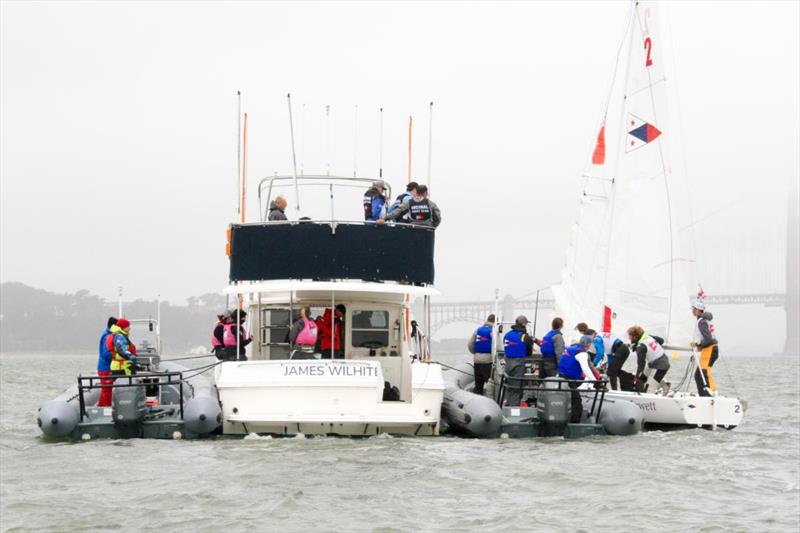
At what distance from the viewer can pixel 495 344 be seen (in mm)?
24062

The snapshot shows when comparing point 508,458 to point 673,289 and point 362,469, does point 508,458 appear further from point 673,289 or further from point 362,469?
point 673,289

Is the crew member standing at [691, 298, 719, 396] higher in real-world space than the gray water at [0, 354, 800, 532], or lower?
higher

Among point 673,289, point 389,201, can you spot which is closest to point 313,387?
point 389,201

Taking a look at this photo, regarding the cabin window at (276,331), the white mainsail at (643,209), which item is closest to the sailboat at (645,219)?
the white mainsail at (643,209)

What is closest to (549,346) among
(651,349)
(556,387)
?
(556,387)

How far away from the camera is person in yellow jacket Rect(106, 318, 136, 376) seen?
20.9 metres

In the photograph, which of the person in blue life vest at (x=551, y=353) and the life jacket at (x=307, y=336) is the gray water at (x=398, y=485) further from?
the person in blue life vest at (x=551, y=353)

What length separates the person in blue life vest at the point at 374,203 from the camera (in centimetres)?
2173

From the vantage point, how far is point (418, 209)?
847 inches

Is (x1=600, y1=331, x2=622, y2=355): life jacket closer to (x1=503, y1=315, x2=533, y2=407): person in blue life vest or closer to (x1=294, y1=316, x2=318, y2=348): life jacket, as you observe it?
(x1=503, y1=315, x2=533, y2=407): person in blue life vest

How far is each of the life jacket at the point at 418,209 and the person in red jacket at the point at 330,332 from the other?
1962 millimetres

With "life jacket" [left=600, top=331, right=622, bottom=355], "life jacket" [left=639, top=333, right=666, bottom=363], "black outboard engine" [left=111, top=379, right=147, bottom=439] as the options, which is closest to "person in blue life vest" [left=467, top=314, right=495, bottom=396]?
→ "life jacket" [left=600, top=331, right=622, bottom=355]

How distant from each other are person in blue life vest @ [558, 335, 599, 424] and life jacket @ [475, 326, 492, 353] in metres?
2.87

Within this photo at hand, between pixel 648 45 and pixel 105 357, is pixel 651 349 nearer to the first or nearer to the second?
pixel 648 45
